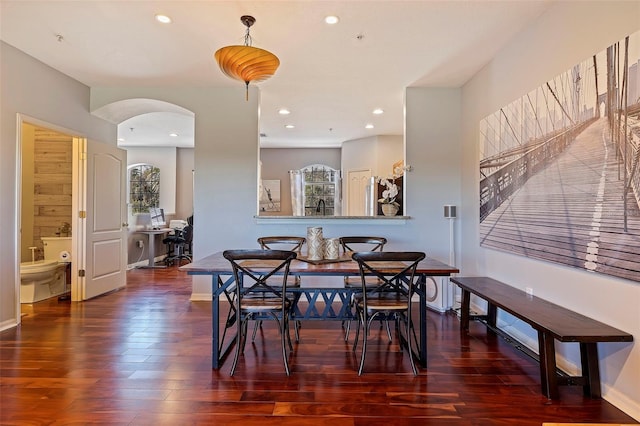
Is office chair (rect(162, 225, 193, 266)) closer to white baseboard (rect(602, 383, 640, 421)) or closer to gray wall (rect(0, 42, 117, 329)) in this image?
gray wall (rect(0, 42, 117, 329))

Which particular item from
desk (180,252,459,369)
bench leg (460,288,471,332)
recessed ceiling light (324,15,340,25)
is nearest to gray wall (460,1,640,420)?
bench leg (460,288,471,332)

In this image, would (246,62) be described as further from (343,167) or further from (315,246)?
(343,167)

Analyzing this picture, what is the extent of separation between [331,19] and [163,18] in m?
1.38

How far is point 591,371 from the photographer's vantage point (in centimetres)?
208

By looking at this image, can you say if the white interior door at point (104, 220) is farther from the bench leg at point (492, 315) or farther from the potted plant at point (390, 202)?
Answer: the bench leg at point (492, 315)

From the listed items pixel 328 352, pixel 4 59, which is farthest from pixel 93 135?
A: pixel 328 352

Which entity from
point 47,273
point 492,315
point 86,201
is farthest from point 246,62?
point 47,273

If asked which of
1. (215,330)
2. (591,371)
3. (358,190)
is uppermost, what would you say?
(358,190)

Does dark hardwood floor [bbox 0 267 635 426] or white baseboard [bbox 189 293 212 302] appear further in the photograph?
white baseboard [bbox 189 293 212 302]

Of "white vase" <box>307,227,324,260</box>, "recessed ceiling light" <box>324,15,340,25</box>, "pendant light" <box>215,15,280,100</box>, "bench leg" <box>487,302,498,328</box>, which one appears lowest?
"bench leg" <box>487,302,498,328</box>

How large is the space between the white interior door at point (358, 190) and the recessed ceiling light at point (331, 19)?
4.97 metres

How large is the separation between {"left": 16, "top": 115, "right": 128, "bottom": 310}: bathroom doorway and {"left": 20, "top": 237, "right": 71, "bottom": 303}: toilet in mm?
236

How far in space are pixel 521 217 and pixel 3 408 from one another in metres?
3.77

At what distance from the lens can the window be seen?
8.27 metres
